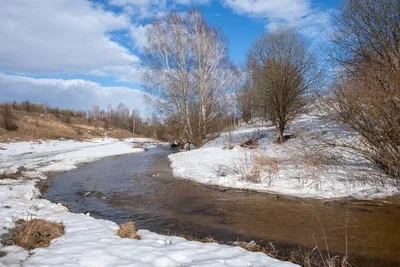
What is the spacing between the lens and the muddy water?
193 inches

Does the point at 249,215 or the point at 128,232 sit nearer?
the point at 128,232

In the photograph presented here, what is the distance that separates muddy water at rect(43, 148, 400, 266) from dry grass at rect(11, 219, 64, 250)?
1792 millimetres

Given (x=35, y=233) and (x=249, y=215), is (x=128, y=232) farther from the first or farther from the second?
(x=249, y=215)

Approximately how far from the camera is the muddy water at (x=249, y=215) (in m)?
4.89

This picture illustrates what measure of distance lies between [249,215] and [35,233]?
4641 mm

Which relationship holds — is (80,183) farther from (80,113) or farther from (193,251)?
(80,113)

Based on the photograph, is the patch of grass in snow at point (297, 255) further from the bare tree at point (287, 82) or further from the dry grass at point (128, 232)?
the bare tree at point (287, 82)

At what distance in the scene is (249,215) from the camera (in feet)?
21.5

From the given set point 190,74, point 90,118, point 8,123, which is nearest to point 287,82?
point 190,74

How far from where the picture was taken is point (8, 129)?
30875mm

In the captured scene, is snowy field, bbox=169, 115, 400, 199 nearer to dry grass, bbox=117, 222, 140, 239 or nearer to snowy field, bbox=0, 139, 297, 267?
snowy field, bbox=0, 139, 297, 267

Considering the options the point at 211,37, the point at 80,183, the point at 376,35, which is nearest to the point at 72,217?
the point at 80,183

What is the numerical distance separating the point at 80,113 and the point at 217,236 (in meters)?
92.3

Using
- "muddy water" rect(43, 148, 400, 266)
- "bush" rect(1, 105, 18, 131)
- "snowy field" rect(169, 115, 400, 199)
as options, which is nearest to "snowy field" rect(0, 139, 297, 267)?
"muddy water" rect(43, 148, 400, 266)
